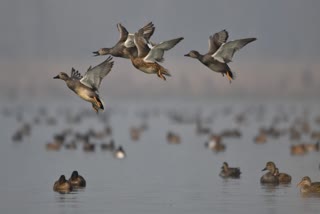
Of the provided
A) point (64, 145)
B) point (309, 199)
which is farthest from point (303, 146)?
point (309, 199)

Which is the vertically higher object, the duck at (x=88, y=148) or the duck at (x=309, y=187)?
the duck at (x=88, y=148)

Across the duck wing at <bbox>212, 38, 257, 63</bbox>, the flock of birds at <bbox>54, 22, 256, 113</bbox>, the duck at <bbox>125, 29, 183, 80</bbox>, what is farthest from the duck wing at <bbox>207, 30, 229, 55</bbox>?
the duck at <bbox>125, 29, 183, 80</bbox>

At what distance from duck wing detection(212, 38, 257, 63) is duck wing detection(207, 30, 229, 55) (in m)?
0.45

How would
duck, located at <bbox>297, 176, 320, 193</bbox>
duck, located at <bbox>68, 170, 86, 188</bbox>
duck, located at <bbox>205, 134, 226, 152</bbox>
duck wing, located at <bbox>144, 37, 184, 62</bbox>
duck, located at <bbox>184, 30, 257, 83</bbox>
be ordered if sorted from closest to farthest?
1. duck wing, located at <bbox>144, 37, 184, 62</bbox>
2. duck, located at <bbox>184, 30, 257, 83</bbox>
3. duck, located at <bbox>297, 176, 320, 193</bbox>
4. duck, located at <bbox>68, 170, 86, 188</bbox>
5. duck, located at <bbox>205, 134, 226, 152</bbox>

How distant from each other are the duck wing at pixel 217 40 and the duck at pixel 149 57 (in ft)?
6.95

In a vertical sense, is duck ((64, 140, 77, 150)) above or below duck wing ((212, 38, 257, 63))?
above

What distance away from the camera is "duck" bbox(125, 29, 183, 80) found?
77.0 ft

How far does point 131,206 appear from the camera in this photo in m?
27.3

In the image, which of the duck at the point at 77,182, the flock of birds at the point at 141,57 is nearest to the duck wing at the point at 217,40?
the flock of birds at the point at 141,57

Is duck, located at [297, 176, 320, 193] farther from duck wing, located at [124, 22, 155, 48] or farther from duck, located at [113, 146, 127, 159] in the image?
duck, located at [113, 146, 127, 159]

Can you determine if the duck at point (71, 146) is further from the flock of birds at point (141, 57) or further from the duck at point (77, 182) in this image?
the flock of birds at point (141, 57)

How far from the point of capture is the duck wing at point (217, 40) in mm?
25578

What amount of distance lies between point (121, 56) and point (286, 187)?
9489mm

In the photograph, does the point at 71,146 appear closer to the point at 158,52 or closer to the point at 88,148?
the point at 88,148
